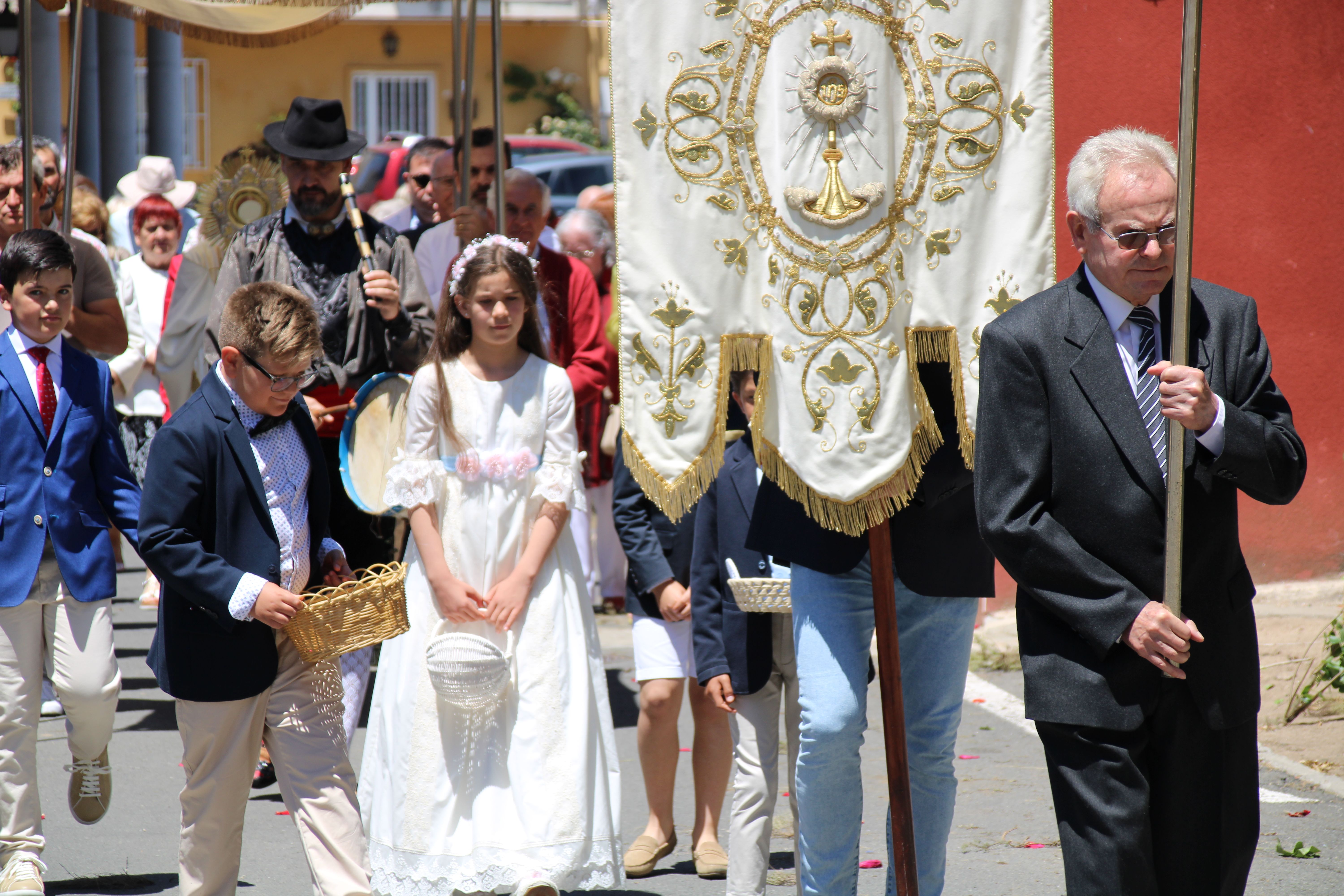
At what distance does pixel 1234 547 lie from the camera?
9.90ft

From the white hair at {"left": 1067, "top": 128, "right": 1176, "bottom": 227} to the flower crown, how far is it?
202cm

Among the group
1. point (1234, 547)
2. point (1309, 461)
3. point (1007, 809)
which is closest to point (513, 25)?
point (1309, 461)

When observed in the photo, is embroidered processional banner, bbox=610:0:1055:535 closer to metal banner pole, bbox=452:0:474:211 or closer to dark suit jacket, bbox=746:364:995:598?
dark suit jacket, bbox=746:364:995:598

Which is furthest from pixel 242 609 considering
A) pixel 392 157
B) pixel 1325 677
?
pixel 392 157

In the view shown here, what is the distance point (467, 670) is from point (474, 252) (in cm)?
132

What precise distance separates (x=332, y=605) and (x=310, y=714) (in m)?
0.35

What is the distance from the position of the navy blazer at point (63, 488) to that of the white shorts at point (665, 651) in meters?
1.69

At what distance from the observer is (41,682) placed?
4.56m

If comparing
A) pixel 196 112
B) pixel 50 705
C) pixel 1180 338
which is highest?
pixel 196 112

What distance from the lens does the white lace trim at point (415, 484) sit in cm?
435

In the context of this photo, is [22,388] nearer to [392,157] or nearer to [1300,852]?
[1300,852]

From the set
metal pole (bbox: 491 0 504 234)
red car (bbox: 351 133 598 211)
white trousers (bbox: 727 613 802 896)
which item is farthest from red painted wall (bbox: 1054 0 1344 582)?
red car (bbox: 351 133 598 211)

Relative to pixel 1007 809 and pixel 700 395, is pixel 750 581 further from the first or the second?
pixel 1007 809

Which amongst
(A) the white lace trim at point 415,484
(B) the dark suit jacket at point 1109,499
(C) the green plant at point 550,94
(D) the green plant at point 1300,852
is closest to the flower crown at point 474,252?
(A) the white lace trim at point 415,484
